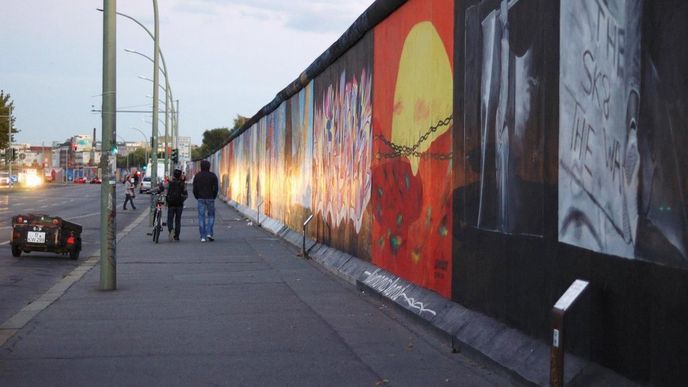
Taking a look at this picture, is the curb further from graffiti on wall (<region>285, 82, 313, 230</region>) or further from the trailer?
graffiti on wall (<region>285, 82, 313, 230</region>)

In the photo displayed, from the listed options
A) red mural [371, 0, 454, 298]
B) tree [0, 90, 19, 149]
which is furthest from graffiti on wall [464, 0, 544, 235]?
tree [0, 90, 19, 149]

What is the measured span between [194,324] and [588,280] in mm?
4709

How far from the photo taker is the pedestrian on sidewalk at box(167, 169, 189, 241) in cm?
2009

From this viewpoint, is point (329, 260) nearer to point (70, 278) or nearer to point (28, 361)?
point (70, 278)

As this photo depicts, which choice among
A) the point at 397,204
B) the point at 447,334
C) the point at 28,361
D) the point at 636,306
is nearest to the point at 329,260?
the point at 397,204

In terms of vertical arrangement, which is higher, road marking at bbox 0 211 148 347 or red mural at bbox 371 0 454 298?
red mural at bbox 371 0 454 298

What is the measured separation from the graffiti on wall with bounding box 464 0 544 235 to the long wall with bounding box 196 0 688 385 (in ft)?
0.06

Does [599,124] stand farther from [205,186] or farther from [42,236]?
[205,186]

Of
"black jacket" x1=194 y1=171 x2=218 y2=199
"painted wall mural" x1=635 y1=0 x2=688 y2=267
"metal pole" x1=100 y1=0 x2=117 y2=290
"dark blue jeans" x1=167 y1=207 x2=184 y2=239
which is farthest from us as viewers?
"black jacket" x1=194 y1=171 x2=218 y2=199

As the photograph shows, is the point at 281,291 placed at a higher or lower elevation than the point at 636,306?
lower

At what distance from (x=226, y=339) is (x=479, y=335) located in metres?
2.42

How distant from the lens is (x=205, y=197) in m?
20.4

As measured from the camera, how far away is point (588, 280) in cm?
547
